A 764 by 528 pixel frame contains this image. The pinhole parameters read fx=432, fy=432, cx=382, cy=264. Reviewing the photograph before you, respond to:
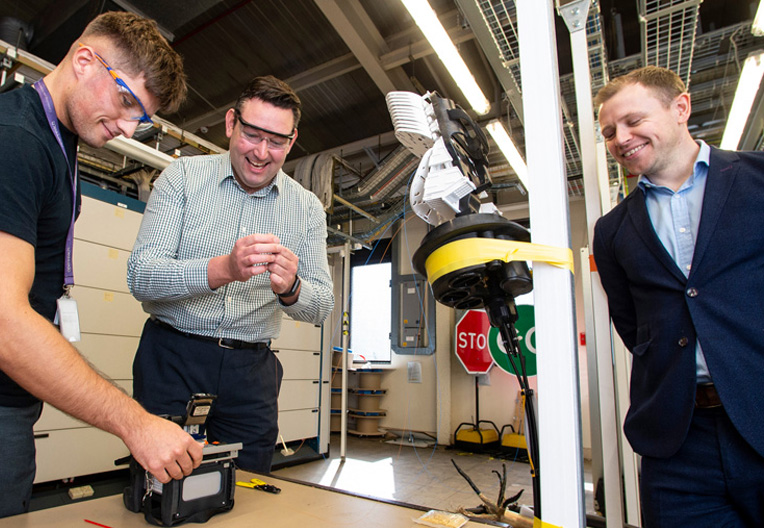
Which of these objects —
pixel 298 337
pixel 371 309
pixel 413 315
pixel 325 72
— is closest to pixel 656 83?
pixel 325 72

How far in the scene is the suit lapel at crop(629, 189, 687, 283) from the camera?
102 cm

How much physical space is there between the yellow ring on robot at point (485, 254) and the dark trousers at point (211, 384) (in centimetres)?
72

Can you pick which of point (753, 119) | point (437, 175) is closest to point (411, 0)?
point (437, 175)

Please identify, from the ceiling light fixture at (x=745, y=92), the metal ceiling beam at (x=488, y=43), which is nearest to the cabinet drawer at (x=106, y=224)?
the metal ceiling beam at (x=488, y=43)

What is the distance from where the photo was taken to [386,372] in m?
6.25

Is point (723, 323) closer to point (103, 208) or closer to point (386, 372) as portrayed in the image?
point (103, 208)

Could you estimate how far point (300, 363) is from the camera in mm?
4660

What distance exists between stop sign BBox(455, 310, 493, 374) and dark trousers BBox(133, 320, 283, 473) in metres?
4.50

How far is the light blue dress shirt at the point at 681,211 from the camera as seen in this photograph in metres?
1.06

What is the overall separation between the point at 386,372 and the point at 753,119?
4.85 metres

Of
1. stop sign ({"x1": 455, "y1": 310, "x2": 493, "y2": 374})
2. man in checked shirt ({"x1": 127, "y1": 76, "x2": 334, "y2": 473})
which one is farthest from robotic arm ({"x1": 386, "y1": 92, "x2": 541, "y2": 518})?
stop sign ({"x1": 455, "y1": 310, "x2": 493, "y2": 374})

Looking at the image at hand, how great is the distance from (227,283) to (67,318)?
0.33 metres

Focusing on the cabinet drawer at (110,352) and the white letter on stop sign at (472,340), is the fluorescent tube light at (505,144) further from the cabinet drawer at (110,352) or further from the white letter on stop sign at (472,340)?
the cabinet drawer at (110,352)

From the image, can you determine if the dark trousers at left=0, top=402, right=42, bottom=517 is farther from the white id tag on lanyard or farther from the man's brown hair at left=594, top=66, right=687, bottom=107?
the man's brown hair at left=594, top=66, right=687, bottom=107
